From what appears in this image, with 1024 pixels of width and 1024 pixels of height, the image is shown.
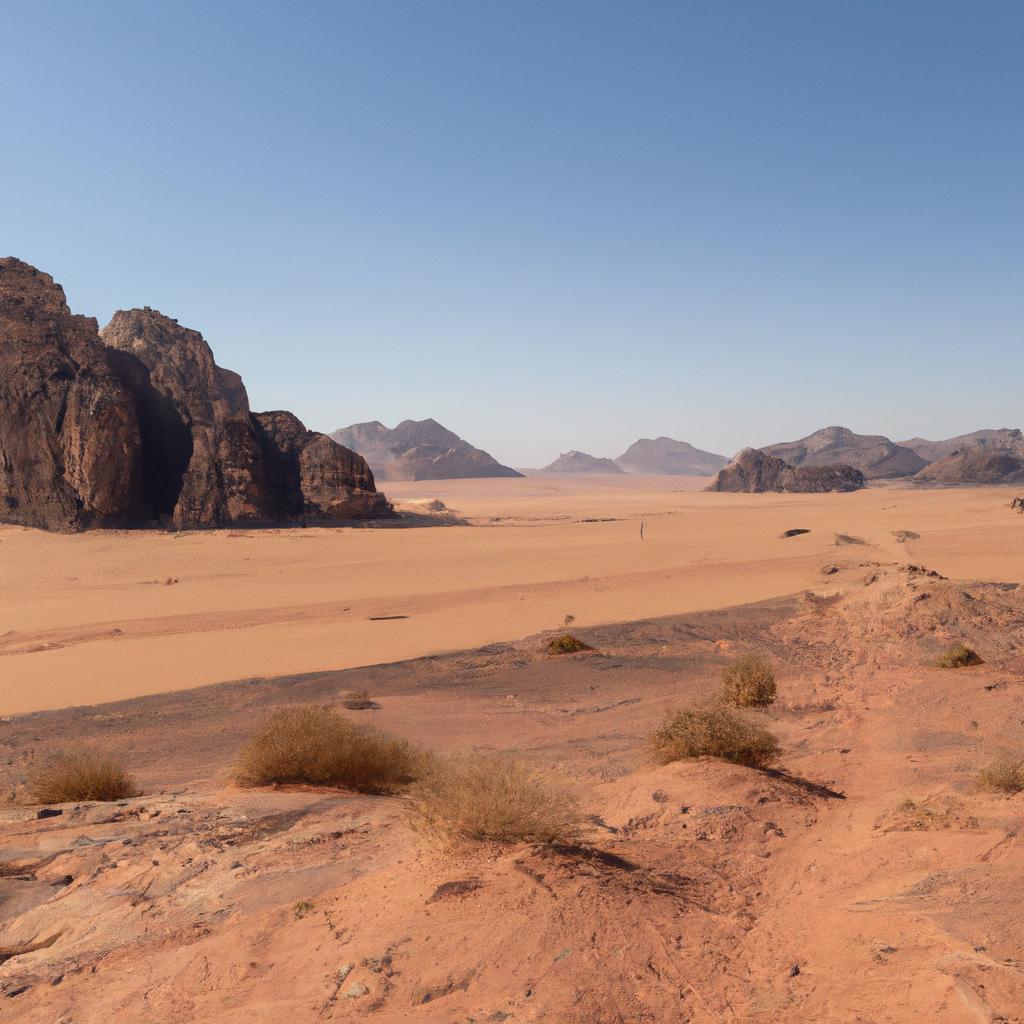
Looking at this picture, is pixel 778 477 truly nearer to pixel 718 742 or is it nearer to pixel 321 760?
pixel 718 742

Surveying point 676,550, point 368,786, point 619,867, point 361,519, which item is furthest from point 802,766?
point 361,519

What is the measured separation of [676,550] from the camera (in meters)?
28.1

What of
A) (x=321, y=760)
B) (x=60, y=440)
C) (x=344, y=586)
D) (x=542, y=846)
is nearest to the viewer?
(x=542, y=846)

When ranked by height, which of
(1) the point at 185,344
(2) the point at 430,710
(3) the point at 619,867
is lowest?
(2) the point at 430,710

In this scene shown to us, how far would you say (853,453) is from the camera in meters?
100

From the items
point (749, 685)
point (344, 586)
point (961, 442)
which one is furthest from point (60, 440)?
point (961, 442)

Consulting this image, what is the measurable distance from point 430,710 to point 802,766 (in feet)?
15.2

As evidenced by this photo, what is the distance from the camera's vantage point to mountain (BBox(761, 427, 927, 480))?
93.3 m

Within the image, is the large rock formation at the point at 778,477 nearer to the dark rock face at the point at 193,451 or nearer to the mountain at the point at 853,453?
the mountain at the point at 853,453

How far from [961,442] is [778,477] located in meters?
72.6

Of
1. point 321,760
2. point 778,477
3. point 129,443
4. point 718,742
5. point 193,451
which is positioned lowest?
point 321,760

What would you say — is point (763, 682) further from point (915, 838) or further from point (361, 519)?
point (361, 519)

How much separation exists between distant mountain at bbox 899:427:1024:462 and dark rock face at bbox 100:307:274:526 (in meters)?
101

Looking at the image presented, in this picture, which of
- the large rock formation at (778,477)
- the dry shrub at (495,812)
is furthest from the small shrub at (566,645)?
the large rock formation at (778,477)
